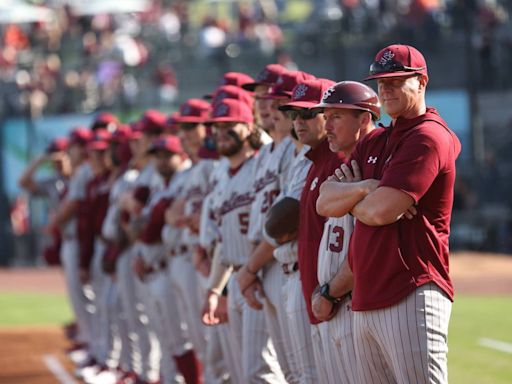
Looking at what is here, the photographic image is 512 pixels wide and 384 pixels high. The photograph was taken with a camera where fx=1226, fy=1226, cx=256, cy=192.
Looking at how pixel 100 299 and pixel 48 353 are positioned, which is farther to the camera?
pixel 48 353

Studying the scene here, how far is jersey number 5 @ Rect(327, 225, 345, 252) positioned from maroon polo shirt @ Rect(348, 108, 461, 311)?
50 cm

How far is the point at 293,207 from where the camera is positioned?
20.8ft

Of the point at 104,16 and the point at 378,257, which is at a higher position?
the point at 104,16

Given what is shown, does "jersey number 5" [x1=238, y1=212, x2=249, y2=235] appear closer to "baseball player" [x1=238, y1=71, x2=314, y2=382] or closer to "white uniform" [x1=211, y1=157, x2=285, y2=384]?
"white uniform" [x1=211, y1=157, x2=285, y2=384]

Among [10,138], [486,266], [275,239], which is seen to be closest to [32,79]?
[10,138]

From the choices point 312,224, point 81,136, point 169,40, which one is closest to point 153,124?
point 81,136

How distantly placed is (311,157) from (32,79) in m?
22.4

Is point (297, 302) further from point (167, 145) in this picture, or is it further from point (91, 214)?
point (91, 214)

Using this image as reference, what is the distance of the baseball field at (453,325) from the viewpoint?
10.7m

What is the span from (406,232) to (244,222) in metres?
2.65

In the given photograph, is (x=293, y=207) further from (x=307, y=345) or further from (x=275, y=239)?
(x=307, y=345)

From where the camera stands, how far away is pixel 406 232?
16.3 ft

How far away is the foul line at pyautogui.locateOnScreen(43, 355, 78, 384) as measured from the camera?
1084 centimetres

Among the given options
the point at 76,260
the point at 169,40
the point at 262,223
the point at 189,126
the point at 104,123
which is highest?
the point at 169,40
